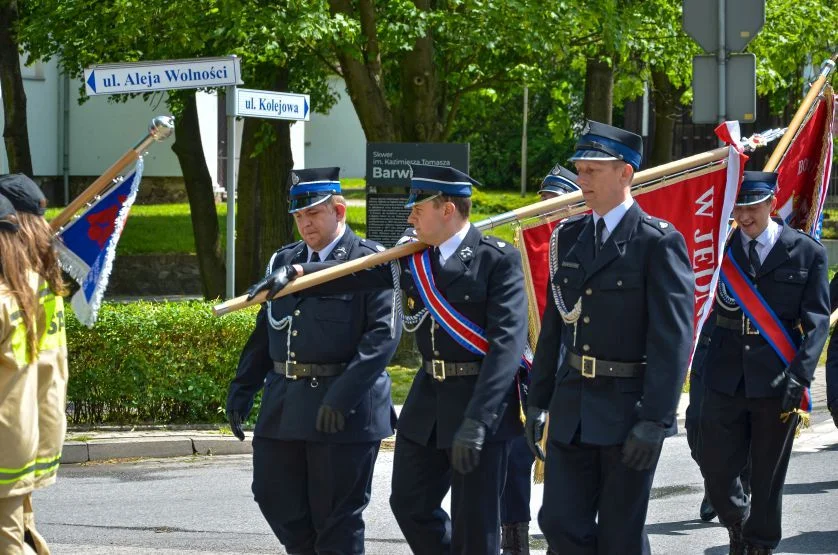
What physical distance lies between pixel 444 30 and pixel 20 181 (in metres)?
9.30

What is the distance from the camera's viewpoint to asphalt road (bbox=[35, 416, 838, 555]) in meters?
7.59

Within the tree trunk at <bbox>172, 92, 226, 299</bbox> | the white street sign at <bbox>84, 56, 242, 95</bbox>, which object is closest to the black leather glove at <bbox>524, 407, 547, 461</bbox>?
the white street sign at <bbox>84, 56, 242, 95</bbox>

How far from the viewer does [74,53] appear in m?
16.1

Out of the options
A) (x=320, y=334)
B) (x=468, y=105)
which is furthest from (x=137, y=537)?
(x=468, y=105)

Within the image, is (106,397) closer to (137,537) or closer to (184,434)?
(184,434)

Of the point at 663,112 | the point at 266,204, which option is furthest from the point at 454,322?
the point at 663,112

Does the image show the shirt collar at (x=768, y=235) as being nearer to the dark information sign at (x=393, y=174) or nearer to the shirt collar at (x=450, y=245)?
the shirt collar at (x=450, y=245)

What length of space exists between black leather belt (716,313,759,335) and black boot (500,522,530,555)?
4.70ft

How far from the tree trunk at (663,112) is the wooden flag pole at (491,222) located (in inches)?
627

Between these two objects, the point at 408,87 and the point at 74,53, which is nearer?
the point at 408,87

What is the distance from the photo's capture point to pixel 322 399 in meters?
6.05

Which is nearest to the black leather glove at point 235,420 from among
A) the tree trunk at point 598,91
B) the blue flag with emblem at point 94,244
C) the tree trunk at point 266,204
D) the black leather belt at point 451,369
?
the blue flag with emblem at point 94,244

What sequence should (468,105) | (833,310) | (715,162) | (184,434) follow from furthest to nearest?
(468,105) < (184,434) < (833,310) < (715,162)

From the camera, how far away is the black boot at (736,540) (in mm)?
7051
